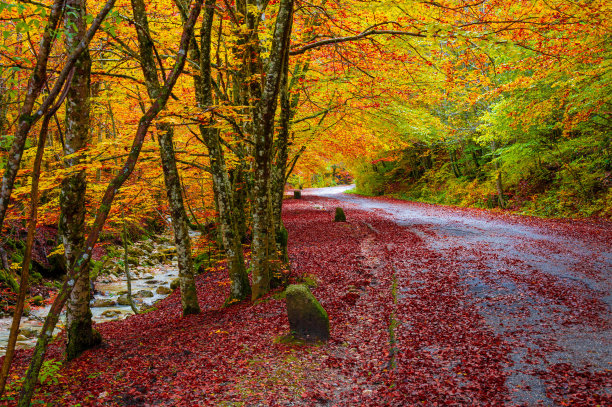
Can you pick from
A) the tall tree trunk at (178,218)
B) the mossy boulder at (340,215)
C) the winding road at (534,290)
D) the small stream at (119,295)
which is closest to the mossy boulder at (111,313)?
the small stream at (119,295)

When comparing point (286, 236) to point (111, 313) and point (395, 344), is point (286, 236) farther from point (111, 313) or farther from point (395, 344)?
point (111, 313)

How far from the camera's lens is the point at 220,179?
27.1ft

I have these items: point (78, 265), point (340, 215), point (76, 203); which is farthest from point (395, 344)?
point (340, 215)

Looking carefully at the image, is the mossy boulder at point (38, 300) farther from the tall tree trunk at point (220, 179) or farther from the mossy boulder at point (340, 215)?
the mossy boulder at point (340, 215)

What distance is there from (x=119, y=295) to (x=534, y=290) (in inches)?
498

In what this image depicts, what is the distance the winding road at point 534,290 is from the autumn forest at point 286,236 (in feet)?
0.16

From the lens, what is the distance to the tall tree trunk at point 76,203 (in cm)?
534

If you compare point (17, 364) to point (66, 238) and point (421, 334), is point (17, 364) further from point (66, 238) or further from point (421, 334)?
point (421, 334)

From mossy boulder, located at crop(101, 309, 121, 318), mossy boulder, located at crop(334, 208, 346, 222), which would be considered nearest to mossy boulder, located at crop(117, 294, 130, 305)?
mossy boulder, located at crop(101, 309, 121, 318)

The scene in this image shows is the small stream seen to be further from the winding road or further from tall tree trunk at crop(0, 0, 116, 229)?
the winding road

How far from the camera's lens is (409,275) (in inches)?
377

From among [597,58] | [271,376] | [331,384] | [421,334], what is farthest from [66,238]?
[597,58]

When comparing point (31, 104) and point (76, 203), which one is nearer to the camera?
point (31, 104)

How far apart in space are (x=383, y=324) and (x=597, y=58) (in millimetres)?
9688
